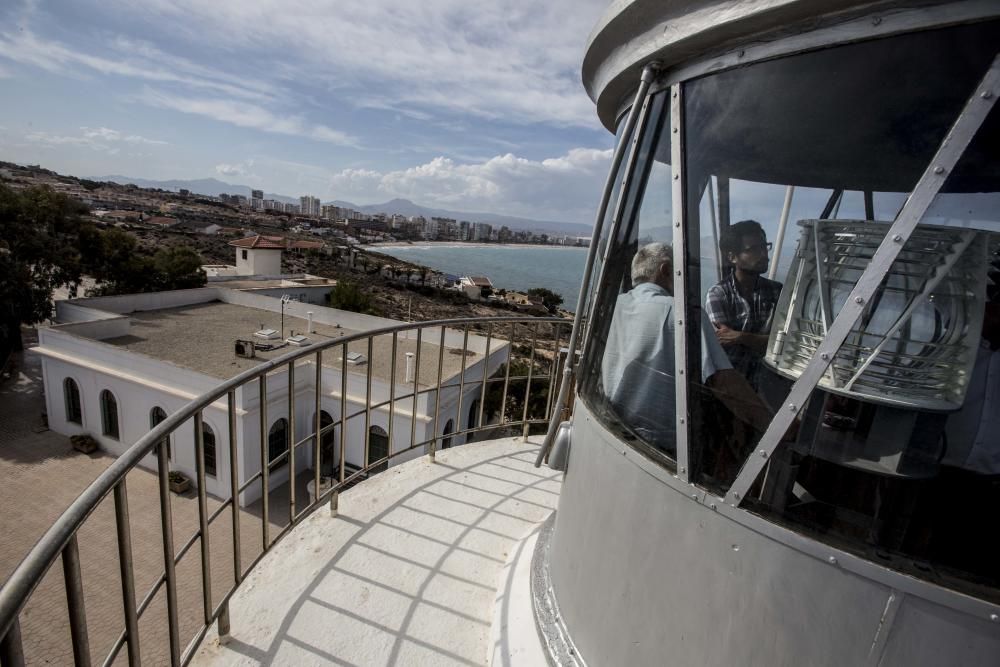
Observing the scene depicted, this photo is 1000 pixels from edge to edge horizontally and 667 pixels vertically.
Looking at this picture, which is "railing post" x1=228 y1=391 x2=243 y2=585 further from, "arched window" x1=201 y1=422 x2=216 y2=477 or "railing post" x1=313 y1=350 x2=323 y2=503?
"arched window" x1=201 y1=422 x2=216 y2=477

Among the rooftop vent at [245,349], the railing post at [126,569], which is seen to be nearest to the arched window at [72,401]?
the rooftop vent at [245,349]

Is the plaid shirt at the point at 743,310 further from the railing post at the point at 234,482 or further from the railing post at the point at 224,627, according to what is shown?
the railing post at the point at 224,627

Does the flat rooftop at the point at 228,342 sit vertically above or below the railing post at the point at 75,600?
below

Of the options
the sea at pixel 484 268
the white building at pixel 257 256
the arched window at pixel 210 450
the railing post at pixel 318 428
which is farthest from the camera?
the sea at pixel 484 268

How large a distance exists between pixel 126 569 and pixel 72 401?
27.9m

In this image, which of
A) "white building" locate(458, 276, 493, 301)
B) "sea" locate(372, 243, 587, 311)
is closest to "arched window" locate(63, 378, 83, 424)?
"white building" locate(458, 276, 493, 301)

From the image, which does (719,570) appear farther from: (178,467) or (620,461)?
(178,467)

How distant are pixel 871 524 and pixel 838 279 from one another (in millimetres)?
657

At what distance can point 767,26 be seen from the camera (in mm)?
1486

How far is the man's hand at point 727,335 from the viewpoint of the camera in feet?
5.41

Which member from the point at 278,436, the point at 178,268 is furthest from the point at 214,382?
the point at 178,268

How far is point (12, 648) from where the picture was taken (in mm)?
990

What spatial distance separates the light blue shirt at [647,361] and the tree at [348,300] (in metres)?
40.7

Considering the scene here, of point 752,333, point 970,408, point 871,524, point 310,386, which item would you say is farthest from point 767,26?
point 310,386
